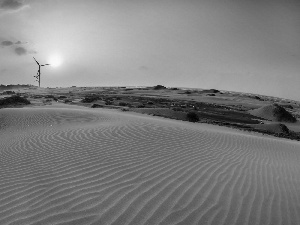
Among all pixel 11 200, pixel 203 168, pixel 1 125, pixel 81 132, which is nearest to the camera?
pixel 11 200

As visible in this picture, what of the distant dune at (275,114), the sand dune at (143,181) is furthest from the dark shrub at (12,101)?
the distant dune at (275,114)

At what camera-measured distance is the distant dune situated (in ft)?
81.4

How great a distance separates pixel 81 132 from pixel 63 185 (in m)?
5.71

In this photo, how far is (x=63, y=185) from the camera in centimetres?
506

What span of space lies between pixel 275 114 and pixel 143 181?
22.5 m

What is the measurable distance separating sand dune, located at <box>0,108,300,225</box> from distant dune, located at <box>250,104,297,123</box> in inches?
631

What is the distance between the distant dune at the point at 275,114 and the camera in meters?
24.8

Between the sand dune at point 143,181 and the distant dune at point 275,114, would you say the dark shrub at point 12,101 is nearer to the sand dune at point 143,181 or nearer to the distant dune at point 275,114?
the sand dune at point 143,181

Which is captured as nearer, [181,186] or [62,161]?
[181,186]

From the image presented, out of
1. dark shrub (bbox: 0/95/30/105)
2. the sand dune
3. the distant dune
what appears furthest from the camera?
the distant dune

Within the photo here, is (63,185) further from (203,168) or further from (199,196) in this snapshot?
(203,168)

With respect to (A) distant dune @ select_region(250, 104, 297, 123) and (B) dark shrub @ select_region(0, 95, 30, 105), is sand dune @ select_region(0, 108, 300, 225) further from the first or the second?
(A) distant dune @ select_region(250, 104, 297, 123)

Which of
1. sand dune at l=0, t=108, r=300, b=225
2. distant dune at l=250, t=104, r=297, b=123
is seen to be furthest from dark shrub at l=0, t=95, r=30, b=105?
distant dune at l=250, t=104, r=297, b=123

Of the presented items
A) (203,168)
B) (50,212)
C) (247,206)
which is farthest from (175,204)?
(203,168)
